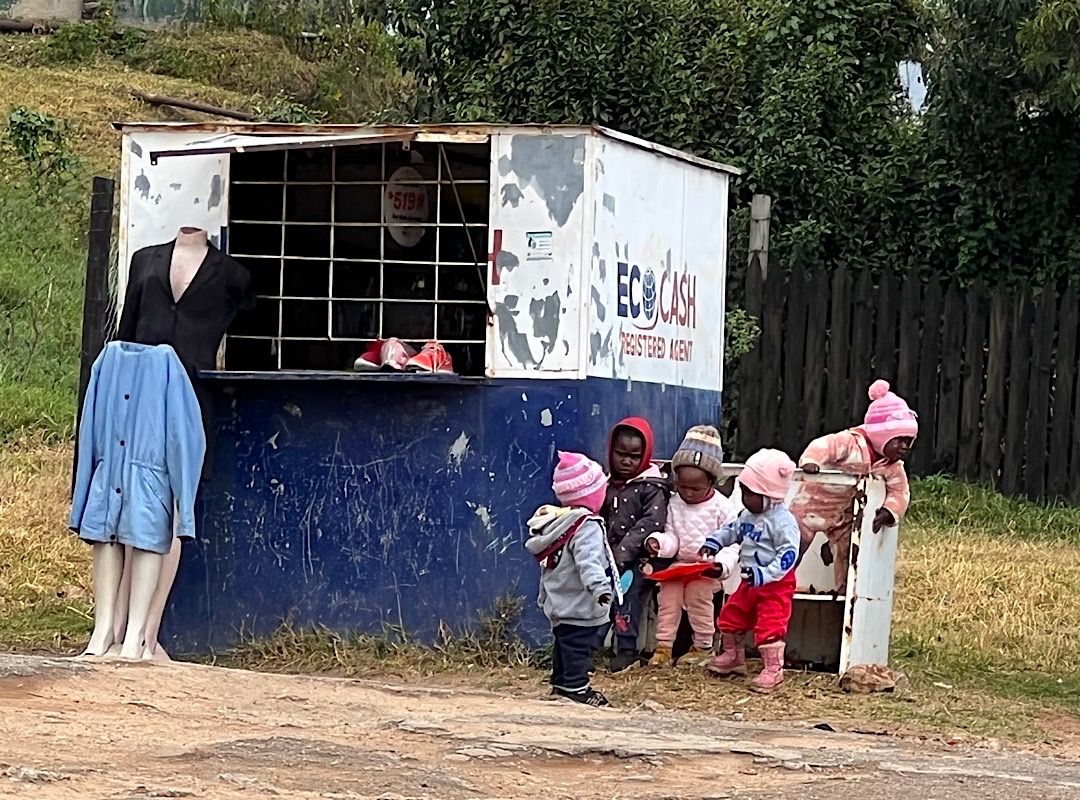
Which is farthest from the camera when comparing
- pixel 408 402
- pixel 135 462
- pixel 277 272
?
pixel 277 272

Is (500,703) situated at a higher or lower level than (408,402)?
lower

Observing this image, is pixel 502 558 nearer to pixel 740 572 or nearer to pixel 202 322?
pixel 740 572

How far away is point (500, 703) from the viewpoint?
7363 millimetres

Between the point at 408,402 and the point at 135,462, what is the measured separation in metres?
1.27

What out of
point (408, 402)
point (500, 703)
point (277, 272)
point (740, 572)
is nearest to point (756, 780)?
point (500, 703)

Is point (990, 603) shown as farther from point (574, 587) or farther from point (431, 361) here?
point (431, 361)

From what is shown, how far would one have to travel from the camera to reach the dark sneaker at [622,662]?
343 inches

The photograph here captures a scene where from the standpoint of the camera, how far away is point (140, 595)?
8.20 m

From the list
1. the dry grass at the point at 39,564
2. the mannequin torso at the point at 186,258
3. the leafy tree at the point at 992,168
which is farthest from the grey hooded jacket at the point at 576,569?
the leafy tree at the point at 992,168

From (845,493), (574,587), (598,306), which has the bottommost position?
(574,587)

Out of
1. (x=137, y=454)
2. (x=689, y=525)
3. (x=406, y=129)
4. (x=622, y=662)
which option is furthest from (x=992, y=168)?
(x=137, y=454)

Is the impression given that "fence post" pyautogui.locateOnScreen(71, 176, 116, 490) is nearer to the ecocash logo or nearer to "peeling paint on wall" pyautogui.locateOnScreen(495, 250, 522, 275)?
"peeling paint on wall" pyautogui.locateOnScreen(495, 250, 522, 275)

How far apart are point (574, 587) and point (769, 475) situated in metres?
1.01

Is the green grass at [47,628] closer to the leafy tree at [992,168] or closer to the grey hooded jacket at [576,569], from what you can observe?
the grey hooded jacket at [576,569]
